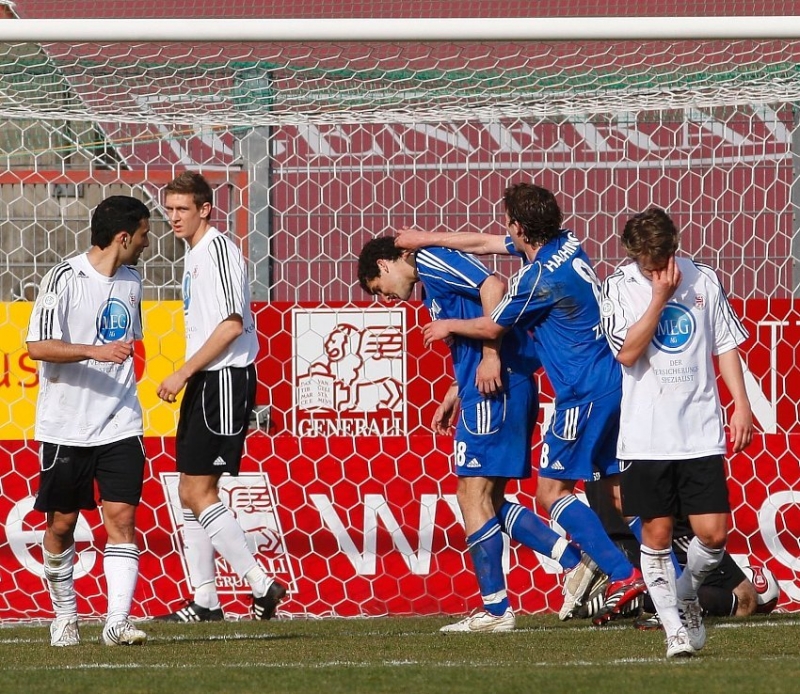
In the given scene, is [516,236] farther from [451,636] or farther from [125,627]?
[125,627]

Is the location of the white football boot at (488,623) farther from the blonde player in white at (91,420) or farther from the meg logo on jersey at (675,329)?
the meg logo on jersey at (675,329)

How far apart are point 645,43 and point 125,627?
11.8 ft

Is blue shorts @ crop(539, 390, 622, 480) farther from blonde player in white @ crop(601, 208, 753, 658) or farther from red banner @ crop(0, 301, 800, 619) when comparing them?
red banner @ crop(0, 301, 800, 619)

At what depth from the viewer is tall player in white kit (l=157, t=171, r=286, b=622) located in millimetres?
6188

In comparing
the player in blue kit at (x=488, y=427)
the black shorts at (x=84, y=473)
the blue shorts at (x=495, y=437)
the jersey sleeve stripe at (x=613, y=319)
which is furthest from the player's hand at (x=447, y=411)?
the jersey sleeve stripe at (x=613, y=319)

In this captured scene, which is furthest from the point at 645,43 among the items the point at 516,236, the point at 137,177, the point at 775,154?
the point at 137,177

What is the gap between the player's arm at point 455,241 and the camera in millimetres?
6258

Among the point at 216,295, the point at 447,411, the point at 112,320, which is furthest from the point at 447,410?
the point at 112,320

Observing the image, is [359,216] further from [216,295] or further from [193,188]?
[216,295]

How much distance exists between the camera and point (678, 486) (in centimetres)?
492

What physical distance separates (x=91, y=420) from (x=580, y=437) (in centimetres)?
191

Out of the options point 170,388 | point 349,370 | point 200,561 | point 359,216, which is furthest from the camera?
point 359,216

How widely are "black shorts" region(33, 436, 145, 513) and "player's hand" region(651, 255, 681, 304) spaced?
207cm

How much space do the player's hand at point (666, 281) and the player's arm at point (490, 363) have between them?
1.31 meters
